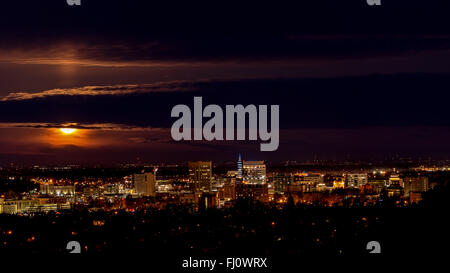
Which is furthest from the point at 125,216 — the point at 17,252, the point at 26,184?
the point at 26,184

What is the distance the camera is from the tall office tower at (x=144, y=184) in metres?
89.9

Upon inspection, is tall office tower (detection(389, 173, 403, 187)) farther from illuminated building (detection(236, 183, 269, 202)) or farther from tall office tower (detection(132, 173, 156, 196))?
tall office tower (detection(132, 173, 156, 196))

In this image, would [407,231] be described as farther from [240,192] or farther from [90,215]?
[240,192]

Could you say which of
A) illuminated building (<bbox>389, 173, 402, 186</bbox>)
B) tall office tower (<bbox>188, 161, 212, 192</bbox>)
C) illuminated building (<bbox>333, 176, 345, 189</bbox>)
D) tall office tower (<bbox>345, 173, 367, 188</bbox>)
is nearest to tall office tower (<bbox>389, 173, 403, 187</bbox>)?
illuminated building (<bbox>389, 173, 402, 186</bbox>)

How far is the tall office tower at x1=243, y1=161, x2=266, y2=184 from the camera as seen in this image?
101m

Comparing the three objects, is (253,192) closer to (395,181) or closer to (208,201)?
(208,201)

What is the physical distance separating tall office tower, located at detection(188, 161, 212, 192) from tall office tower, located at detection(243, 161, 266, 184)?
999 centimetres

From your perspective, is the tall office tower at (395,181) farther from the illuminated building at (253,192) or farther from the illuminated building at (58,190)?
the illuminated building at (58,190)

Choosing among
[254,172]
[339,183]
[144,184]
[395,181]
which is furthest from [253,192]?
[339,183]

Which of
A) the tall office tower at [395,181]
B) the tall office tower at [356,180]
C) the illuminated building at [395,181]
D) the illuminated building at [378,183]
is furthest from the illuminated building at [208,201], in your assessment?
the tall office tower at [356,180]

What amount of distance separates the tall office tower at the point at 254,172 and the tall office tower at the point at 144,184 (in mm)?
12067

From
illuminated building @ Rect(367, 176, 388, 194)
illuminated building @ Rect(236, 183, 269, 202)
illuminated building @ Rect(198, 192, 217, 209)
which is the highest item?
illuminated building @ Rect(367, 176, 388, 194)
